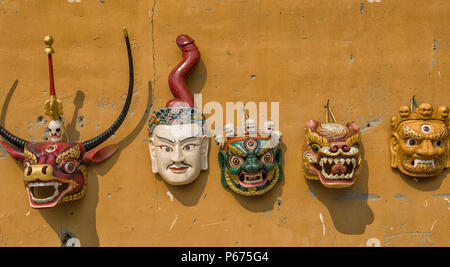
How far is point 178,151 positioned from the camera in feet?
9.91

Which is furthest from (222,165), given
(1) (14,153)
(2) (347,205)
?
(1) (14,153)

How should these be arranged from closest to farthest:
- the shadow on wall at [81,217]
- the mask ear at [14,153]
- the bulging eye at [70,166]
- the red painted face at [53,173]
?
1. the red painted face at [53,173]
2. the bulging eye at [70,166]
3. the mask ear at [14,153]
4. the shadow on wall at [81,217]

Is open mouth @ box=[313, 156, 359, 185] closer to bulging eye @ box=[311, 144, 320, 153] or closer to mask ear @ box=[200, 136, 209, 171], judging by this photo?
bulging eye @ box=[311, 144, 320, 153]

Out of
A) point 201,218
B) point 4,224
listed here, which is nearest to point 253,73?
point 201,218

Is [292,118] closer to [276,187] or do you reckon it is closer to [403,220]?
[276,187]

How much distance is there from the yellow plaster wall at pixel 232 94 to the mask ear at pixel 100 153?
0.20 ft

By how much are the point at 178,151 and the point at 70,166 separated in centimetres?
71

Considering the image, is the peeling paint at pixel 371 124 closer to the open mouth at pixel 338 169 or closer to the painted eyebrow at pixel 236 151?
the open mouth at pixel 338 169

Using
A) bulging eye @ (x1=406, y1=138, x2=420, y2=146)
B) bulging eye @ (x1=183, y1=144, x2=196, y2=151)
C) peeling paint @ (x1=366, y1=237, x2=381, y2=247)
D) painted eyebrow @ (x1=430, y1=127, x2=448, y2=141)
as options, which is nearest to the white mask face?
bulging eye @ (x1=183, y1=144, x2=196, y2=151)

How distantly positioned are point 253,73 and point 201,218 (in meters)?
1.09

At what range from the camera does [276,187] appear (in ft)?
10.6

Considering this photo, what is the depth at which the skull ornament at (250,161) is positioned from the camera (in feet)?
9.87

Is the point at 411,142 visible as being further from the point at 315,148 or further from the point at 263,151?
the point at 263,151

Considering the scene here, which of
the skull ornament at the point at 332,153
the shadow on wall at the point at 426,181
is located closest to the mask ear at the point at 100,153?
Answer: the skull ornament at the point at 332,153
